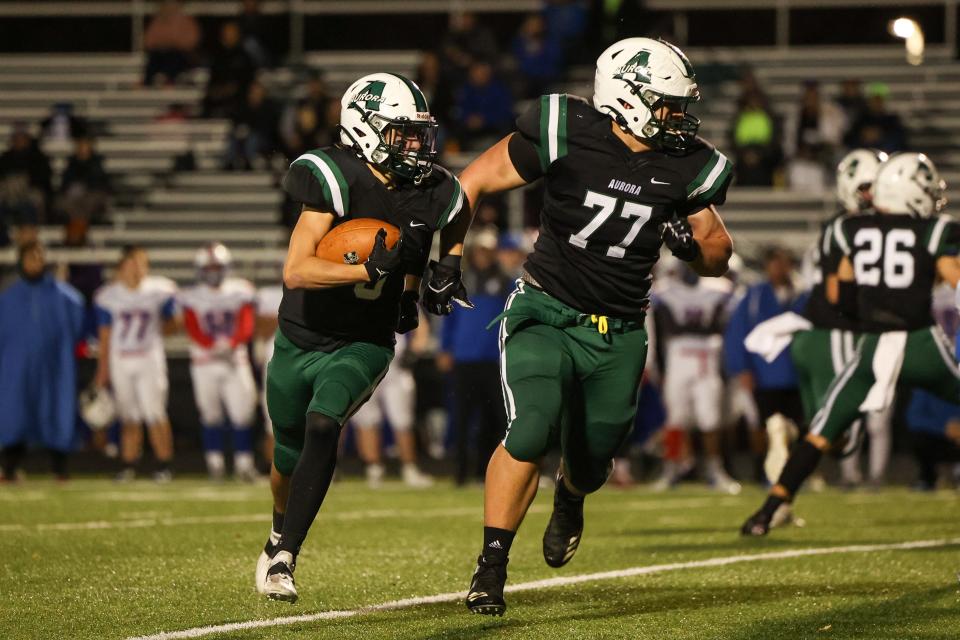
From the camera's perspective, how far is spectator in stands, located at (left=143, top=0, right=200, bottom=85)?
18.4 m

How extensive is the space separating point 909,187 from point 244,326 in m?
5.94

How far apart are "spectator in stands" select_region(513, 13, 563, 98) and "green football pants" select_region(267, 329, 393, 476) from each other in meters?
11.7

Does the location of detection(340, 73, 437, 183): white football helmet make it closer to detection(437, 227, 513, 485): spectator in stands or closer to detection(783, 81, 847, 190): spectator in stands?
detection(437, 227, 513, 485): spectator in stands

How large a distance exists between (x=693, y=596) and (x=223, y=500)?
4.82 m

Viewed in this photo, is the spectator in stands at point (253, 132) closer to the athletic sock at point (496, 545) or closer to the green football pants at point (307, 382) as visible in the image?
the green football pants at point (307, 382)

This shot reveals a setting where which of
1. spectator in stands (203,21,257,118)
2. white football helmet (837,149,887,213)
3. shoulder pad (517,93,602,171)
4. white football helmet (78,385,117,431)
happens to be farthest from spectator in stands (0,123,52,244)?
shoulder pad (517,93,602,171)

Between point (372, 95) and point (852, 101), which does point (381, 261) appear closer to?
point (372, 95)

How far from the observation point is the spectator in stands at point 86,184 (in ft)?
53.9

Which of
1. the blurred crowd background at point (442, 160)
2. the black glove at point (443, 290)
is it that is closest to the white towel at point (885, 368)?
the black glove at point (443, 290)

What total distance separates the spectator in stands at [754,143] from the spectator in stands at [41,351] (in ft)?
22.0

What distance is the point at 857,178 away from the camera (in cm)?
891

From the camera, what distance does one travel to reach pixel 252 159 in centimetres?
1730

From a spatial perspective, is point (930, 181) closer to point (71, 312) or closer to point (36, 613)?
point (36, 613)

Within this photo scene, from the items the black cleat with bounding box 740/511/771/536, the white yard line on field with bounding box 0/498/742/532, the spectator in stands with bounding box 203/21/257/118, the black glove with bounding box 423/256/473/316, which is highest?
the spectator in stands with bounding box 203/21/257/118
